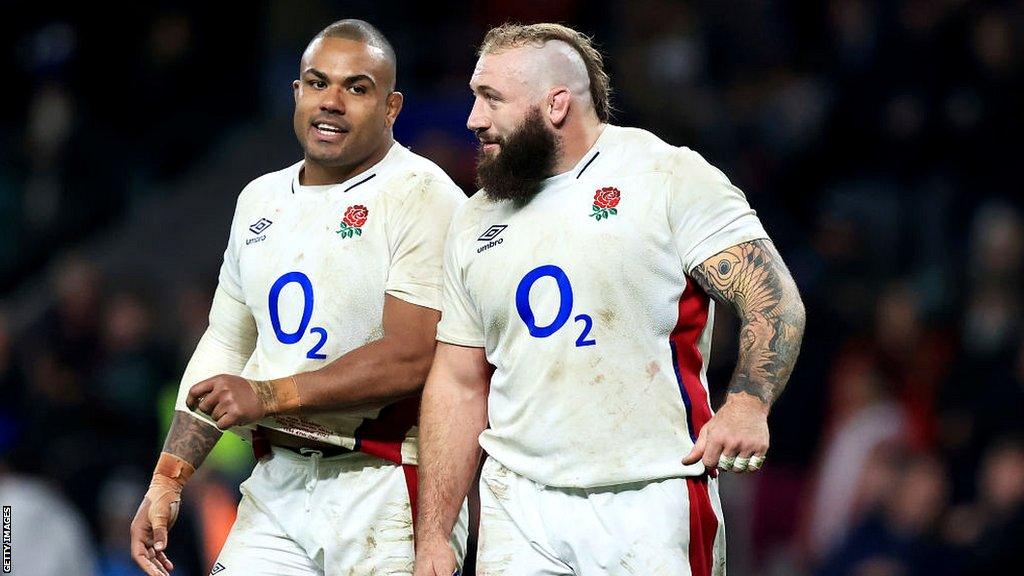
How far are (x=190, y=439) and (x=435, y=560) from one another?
1.16 meters

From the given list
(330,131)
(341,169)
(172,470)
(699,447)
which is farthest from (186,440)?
(699,447)

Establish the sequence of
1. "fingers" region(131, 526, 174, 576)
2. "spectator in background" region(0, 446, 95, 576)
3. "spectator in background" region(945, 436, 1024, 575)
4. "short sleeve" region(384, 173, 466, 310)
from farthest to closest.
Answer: "spectator in background" region(0, 446, 95, 576) → "spectator in background" region(945, 436, 1024, 575) → "fingers" region(131, 526, 174, 576) → "short sleeve" region(384, 173, 466, 310)

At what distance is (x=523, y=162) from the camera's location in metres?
5.33

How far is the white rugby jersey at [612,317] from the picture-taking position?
5074 mm

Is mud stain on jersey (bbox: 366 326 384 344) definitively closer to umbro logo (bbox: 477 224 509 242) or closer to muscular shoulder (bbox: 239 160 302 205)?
umbro logo (bbox: 477 224 509 242)

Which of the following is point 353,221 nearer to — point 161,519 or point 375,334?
point 375,334

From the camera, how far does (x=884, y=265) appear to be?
1146 centimetres

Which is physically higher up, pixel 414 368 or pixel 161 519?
pixel 414 368

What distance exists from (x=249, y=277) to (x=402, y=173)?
641mm

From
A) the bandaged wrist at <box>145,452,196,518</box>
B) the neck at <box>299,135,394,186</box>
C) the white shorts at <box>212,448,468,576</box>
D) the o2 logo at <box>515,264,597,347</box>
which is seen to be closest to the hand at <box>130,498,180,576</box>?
the bandaged wrist at <box>145,452,196,518</box>

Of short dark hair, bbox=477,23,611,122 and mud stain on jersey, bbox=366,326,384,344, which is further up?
short dark hair, bbox=477,23,611,122

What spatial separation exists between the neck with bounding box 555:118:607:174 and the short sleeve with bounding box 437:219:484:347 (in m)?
0.43

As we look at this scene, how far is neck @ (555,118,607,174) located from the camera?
5.39 metres

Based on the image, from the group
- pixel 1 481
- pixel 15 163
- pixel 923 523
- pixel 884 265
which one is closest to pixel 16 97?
pixel 15 163
